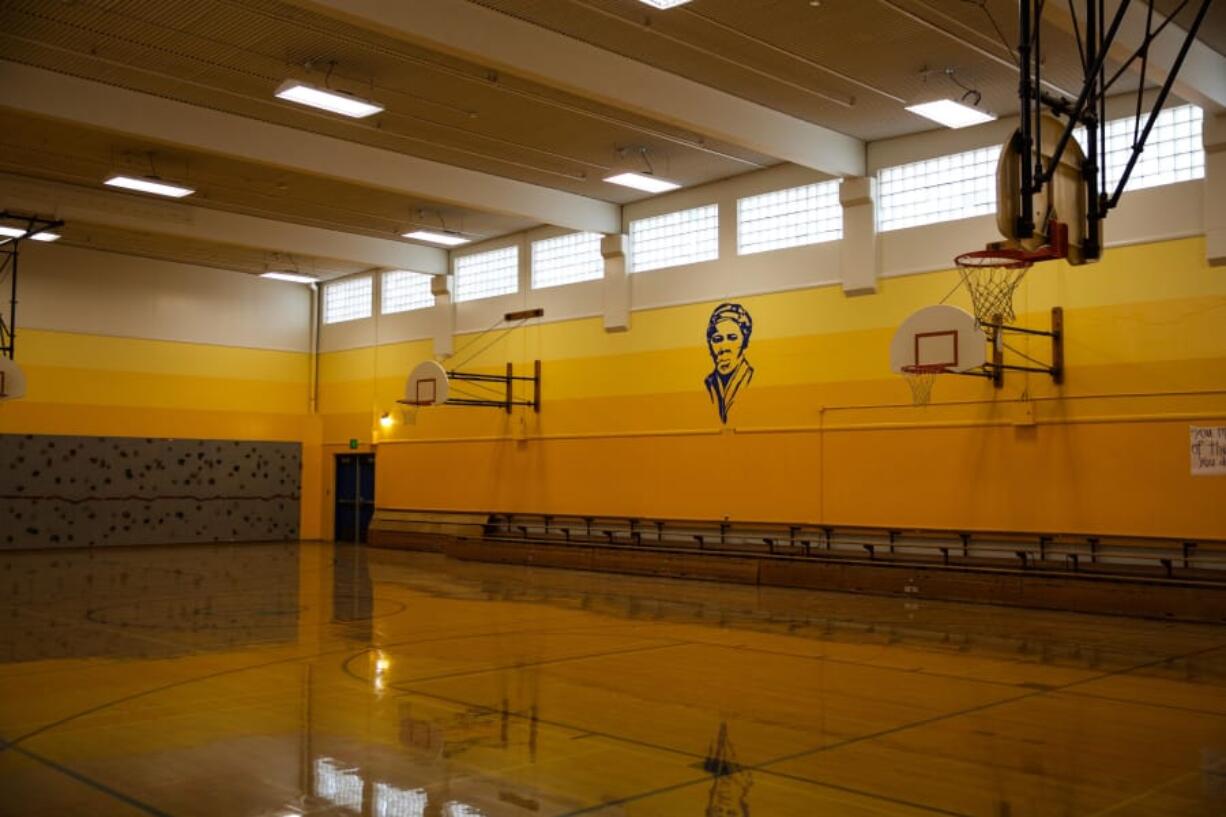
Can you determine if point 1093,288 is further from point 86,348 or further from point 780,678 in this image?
point 86,348

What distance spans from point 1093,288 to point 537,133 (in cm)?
840

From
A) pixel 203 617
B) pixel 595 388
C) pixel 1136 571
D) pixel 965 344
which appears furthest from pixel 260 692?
pixel 595 388

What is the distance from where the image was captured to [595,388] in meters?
21.6

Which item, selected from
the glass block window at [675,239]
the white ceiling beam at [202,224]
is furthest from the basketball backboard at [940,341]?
the white ceiling beam at [202,224]

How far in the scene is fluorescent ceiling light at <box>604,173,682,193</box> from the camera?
17.8 m

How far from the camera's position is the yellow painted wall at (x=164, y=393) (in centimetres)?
2441

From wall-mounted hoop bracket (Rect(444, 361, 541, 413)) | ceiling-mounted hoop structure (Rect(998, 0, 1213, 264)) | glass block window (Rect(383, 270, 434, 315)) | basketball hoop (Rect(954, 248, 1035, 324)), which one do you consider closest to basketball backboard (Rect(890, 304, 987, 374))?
basketball hoop (Rect(954, 248, 1035, 324))

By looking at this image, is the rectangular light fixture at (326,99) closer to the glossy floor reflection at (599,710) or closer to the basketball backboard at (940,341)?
the glossy floor reflection at (599,710)

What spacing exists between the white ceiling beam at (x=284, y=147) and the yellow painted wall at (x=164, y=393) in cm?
1070

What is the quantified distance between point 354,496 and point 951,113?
1842cm

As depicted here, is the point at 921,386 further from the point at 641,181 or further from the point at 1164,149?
the point at 641,181

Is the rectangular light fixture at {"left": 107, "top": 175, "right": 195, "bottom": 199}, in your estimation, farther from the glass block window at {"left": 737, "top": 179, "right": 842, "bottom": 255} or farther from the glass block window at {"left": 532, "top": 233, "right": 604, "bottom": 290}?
the glass block window at {"left": 737, "top": 179, "right": 842, "bottom": 255}

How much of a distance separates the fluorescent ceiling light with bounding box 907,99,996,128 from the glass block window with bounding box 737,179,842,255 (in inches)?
122

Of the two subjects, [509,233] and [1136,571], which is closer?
[1136,571]
